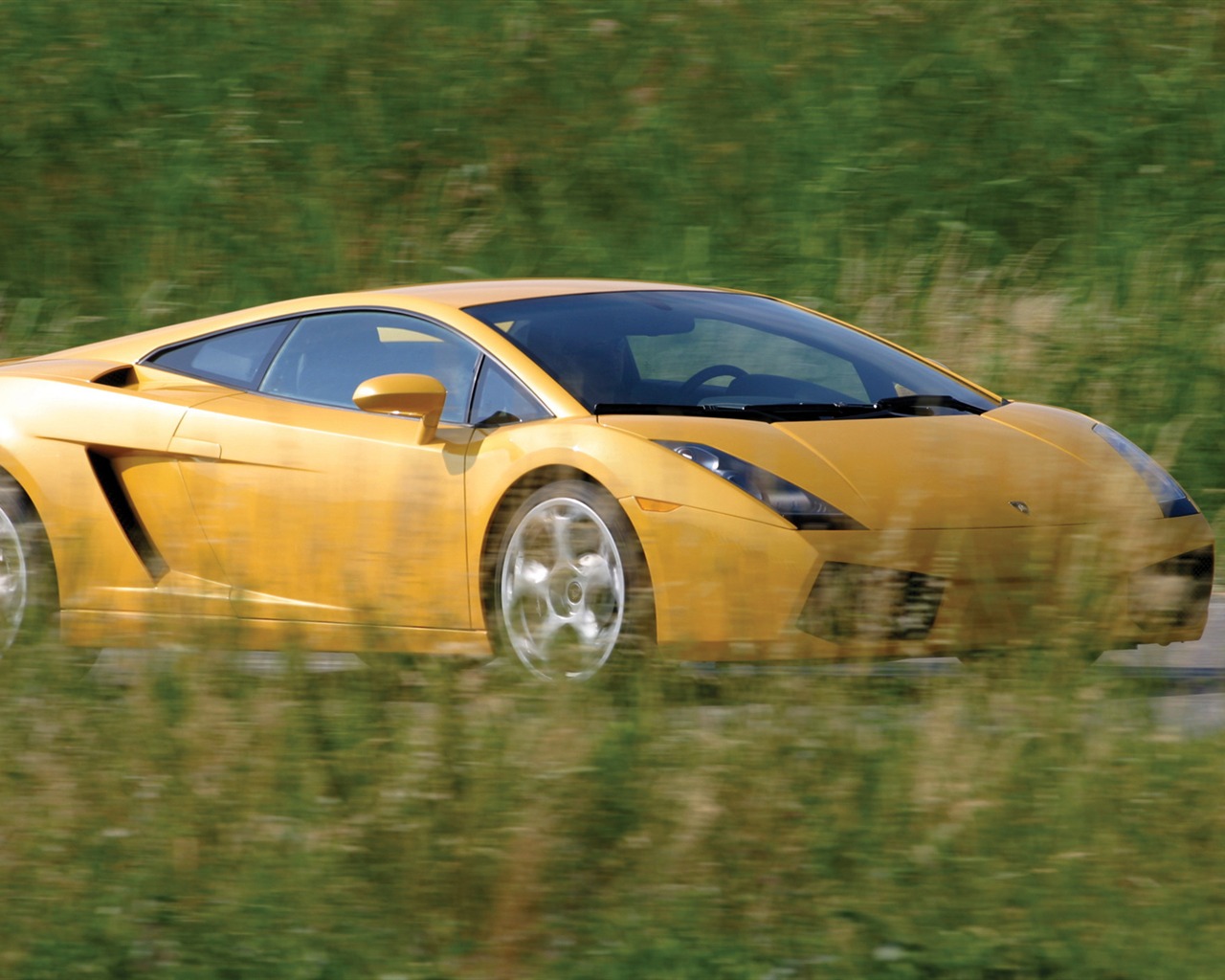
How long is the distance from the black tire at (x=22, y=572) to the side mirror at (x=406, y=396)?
992mm

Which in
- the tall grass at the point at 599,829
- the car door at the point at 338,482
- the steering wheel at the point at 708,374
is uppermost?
the steering wheel at the point at 708,374

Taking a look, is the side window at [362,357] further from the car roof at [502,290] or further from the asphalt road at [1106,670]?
the asphalt road at [1106,670]

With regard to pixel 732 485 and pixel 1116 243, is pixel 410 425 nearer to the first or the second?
pixel 732 485

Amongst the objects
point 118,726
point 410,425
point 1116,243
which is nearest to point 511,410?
point 410,425

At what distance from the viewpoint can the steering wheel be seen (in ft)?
18.6

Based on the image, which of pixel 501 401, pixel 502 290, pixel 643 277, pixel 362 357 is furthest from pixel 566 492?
pixel 643 277

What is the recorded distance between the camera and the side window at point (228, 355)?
20.2 ft

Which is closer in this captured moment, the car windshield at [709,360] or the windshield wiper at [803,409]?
the windshield wiper at [803,409]

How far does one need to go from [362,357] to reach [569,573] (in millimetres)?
1339

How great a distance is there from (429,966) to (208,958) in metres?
0.38

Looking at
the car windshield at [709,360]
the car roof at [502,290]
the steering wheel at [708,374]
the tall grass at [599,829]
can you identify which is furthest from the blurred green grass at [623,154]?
the tall grass at [599,829]

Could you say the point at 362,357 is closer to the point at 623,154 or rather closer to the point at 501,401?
the point at 501,401

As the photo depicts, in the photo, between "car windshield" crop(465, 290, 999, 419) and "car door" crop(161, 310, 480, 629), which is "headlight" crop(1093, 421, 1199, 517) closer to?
"car windshield" crop(465, 290, 999, 419)

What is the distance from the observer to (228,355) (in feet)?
20.5
